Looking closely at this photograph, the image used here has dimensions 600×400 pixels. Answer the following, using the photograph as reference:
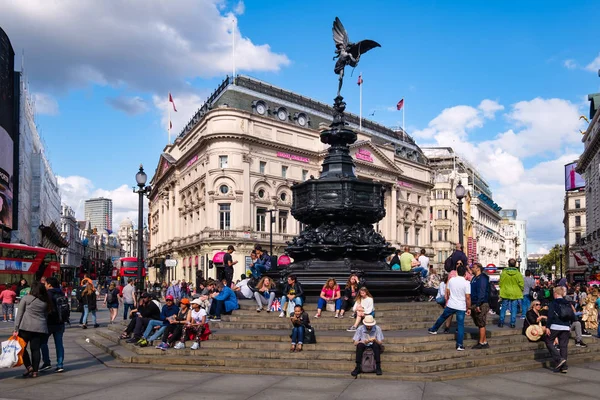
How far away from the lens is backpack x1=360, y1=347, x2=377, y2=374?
10594 mm

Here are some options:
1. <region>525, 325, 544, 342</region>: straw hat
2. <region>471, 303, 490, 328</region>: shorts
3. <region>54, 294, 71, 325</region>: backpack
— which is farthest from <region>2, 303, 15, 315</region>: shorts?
<region>525, 325, 544, 342</region>: straw hat

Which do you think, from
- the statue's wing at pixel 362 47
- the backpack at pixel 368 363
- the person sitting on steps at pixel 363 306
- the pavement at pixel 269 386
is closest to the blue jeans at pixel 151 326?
the pavement at pixel 269 386

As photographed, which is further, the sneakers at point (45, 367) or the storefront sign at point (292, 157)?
the storefront sign at point (292, 157)

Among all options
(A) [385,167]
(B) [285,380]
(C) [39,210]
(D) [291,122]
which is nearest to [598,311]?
(B) [285,380]

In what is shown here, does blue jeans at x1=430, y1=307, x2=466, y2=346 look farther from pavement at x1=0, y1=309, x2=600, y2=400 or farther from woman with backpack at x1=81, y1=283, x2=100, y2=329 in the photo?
woman with backpack at x1=81, y1=283, x2=100, y2=329

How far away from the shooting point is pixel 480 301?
12773mm

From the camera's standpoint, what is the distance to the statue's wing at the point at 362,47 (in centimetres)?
1811

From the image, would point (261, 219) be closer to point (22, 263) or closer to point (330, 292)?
point (22, 263)

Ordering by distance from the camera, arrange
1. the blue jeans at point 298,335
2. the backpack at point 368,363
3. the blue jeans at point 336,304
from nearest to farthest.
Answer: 1. the backpack at point 368,363
2. the blue jeans at point 298,335
3. the blue jeans at point 336,304

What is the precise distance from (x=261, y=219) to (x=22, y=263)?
29.3 meters

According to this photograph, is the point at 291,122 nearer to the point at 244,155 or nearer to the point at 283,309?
the point at 244,155

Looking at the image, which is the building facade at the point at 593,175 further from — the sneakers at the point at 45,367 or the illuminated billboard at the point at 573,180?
the sneakers at the point at 45,367

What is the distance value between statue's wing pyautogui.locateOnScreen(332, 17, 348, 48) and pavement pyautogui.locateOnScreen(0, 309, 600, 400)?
11.1 m

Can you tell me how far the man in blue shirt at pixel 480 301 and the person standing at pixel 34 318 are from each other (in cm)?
815
